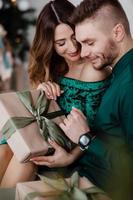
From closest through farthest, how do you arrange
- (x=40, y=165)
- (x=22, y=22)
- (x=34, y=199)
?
(x=34, y=199) < (x=40, y=165) < (x=22, y=22)

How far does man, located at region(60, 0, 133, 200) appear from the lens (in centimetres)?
114

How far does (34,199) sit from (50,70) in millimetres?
686

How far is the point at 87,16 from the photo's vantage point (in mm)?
1262

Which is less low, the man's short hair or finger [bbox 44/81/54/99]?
the man's short hair

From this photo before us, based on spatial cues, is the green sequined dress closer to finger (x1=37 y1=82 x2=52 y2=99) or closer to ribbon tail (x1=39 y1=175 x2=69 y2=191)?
finger (x1=37 y1=82 x2=52 y2=99)

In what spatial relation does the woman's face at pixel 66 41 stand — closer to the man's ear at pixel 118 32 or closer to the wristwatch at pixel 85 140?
the man's ear at pixel 118 32

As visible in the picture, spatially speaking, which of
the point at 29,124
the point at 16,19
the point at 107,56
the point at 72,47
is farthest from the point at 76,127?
the point at 16,19

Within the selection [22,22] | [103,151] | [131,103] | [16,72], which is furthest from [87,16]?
[16,72]

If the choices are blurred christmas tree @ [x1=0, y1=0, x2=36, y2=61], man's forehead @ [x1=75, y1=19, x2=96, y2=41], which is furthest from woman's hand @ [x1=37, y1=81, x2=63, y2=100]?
blurred christmas tree @ [x1=0, y1=0, x2=36, y2=61]

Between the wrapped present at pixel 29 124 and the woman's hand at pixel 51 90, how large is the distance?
0.02 meters

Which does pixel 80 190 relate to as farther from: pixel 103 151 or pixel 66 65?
pixel 66 65

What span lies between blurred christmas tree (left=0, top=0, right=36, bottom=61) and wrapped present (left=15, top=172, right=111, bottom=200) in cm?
111

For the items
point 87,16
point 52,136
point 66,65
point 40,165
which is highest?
point 87,16

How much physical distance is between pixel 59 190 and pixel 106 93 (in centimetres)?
38
